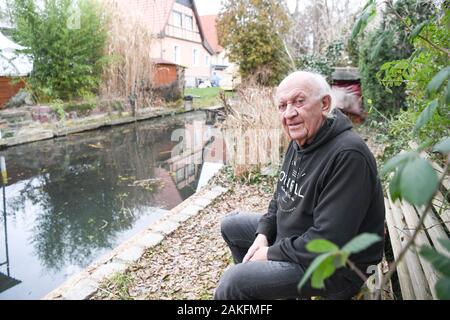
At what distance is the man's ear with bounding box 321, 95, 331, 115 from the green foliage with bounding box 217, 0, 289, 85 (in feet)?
35.3

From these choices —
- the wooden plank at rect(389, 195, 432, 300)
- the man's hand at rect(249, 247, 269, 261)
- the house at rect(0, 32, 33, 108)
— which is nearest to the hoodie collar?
the wooden plank at rect(389, 195, 432, 300)

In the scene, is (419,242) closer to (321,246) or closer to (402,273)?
(402,273)

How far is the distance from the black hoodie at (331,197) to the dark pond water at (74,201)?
223cm

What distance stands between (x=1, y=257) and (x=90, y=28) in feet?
33.2

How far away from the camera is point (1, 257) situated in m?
3.29

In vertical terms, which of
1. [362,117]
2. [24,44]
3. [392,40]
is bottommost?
[362,117]

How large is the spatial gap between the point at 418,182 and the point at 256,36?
12.6m

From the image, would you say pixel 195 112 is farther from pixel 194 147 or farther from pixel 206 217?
pixel 206 217

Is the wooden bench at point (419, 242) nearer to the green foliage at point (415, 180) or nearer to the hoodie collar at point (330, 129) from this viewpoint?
the hoodie collar at point (330, 129)

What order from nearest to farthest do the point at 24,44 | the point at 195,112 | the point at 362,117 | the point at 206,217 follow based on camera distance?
1. the point at 206,217
2. the point at 362,117
3. the point at 24,44
4. the point at 195,112

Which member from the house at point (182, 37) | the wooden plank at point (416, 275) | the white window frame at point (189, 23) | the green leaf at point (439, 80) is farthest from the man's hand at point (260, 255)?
the white window frame at point (189, 23)

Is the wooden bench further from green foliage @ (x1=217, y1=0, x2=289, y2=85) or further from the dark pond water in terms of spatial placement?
green foliage @ (x1=217, y1=0, x2=289, y2=85)

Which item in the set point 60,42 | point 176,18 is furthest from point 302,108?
point 176,18
